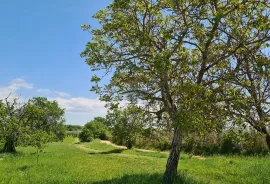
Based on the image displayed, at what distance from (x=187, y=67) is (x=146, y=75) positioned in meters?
2.06

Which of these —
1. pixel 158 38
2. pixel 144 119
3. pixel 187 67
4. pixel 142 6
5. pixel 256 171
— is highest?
pixel 142 6

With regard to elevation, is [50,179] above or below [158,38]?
below

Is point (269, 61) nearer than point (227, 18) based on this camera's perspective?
Yes

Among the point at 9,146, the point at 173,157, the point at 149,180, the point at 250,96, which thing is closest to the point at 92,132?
the point at 9,146

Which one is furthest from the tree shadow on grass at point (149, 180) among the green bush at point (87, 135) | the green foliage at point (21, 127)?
the green bush at point (87, 135)

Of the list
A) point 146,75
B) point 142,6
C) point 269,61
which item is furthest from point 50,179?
point 269,61

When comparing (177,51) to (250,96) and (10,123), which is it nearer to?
(250,96)

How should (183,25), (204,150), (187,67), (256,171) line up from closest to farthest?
(187,67), (183,25), (256,171), (204,150)

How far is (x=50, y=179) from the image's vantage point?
38.3 ft

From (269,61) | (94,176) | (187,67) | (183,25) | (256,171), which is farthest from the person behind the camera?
(256,171)

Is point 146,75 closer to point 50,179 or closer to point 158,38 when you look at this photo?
point 158,38

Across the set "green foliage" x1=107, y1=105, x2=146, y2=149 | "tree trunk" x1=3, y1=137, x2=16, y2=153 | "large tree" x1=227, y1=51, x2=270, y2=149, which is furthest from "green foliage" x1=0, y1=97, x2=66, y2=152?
"large tree" x1=227, y1=51, x2=270, y2=149

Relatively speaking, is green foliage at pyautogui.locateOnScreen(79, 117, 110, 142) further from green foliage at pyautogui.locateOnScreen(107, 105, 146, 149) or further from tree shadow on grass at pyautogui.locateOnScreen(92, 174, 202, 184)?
tree shadow on grass at pyautogui.locateOnScreen(92, 174, 202, 184)

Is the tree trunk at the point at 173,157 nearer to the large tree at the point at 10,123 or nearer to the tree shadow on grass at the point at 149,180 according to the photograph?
the tree shadow on grass at the point at 149,180
